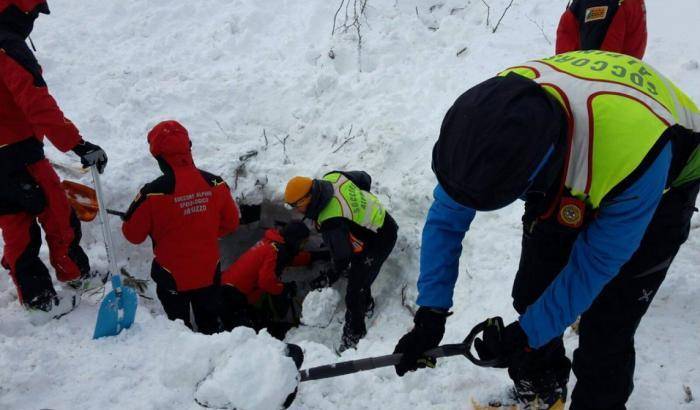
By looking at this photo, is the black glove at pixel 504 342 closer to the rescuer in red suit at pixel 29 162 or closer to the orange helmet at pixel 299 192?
the orange helmet at pixel 299 192

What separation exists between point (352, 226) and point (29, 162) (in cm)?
240

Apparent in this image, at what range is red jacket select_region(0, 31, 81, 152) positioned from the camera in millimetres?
3041

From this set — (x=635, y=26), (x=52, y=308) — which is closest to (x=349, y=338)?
(x=52, y=308)

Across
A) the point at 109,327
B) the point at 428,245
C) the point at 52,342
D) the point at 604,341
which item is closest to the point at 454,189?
the point at 428,245

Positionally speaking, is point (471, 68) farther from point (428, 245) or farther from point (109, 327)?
point (109, 327)

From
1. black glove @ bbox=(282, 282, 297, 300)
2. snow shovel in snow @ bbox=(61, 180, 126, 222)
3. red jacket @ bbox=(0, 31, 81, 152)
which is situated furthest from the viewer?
black glove @ bbox=(282, 282, 297, 300)

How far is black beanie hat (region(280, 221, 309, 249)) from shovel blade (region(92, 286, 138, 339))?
207 cm

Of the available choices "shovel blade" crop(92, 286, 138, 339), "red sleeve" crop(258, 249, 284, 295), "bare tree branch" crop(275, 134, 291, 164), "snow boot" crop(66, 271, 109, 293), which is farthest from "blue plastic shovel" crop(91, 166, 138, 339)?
"bare tree branch" crop(275, 134, 291, 164)

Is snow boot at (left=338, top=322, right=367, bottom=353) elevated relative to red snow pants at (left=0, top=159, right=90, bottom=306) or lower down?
lower down

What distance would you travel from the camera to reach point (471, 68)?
562 cm

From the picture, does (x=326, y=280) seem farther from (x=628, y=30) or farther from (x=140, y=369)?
(x=628, y=30)

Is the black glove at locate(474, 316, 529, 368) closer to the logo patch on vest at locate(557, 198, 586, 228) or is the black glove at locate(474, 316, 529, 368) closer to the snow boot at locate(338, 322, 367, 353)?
the logo patch on vest at locate(557, 198, 586, 228)

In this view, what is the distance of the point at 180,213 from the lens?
3.72 m

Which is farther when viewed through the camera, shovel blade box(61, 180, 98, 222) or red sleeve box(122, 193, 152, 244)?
shovel blade box(61, 180, 98, 222)
